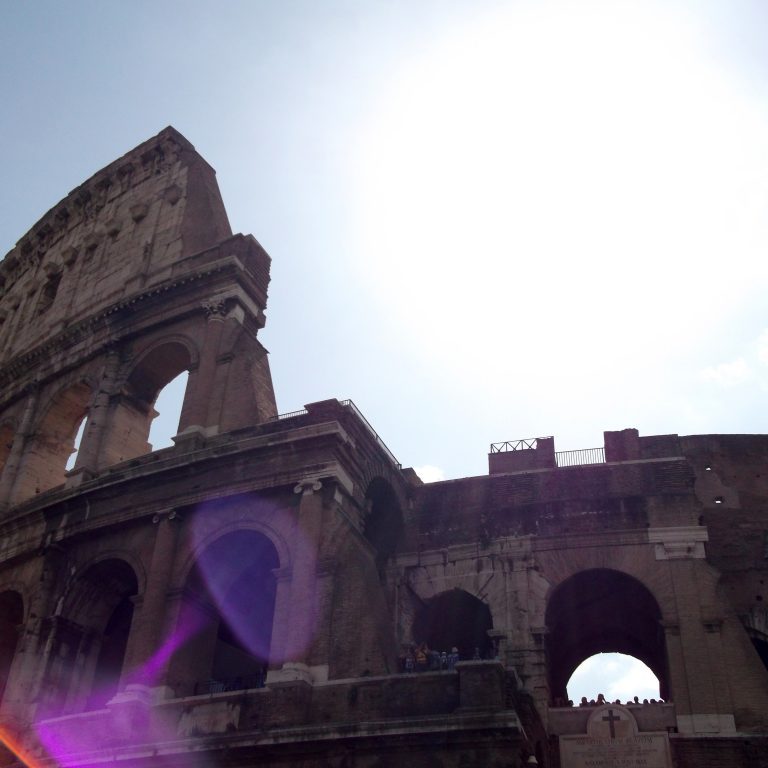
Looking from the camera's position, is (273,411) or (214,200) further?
(214,200)

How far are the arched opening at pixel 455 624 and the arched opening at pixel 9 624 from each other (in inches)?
347

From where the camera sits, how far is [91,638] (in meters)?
20.1

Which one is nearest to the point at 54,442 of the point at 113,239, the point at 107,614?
the point at 107,614

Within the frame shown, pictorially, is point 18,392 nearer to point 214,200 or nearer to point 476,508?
point 214,200

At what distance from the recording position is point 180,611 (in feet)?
58.7

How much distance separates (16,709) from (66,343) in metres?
10.2

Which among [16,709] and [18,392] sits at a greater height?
[18,392]

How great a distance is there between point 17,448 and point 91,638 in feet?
22.2

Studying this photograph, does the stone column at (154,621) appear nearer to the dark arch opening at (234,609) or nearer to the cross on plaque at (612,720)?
the dark arch opening at (234,609)

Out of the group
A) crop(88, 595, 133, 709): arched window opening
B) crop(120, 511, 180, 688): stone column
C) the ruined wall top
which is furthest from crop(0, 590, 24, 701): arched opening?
the ruined wall top

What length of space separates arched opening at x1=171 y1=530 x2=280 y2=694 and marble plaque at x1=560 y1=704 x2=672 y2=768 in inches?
238

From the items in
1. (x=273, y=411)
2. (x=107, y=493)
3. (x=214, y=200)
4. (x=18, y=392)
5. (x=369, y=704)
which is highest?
(x=214, y=200)

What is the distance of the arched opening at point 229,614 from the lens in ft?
58.5

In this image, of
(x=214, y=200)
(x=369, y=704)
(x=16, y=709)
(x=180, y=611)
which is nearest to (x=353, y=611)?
(x=369, y=704)
